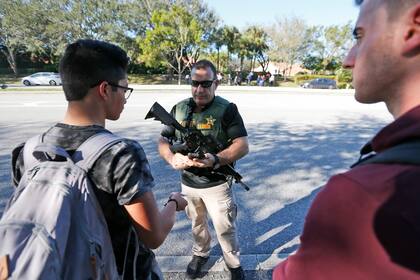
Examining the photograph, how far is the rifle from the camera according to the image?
8.13 feet

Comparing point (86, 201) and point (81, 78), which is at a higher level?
point (81, 78)

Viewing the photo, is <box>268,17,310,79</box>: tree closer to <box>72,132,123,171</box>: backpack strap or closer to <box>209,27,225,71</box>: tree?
<box>209,27,225,71</box>: tree

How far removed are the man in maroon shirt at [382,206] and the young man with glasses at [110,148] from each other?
0.76 meters

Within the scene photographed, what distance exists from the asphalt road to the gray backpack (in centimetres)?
184

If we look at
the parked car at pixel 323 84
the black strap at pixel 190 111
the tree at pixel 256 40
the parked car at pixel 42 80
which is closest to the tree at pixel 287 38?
the tree at pixel 256 40

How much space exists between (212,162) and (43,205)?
5.22 ft

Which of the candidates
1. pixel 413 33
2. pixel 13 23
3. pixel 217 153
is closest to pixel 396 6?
pixel 413 33

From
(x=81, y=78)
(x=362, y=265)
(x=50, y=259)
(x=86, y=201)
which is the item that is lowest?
(x=50, y=259)

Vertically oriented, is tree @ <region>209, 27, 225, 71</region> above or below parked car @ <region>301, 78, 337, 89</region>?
above

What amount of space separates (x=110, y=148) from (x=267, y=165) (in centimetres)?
460

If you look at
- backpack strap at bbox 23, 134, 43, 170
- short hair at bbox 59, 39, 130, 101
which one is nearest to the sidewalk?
backpack strap at bbox 23, 134, 43, 170

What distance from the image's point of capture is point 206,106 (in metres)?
2.84

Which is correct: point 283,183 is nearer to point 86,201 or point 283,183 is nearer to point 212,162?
point 212,162

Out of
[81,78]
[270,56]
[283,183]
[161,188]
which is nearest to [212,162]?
[81,78]
